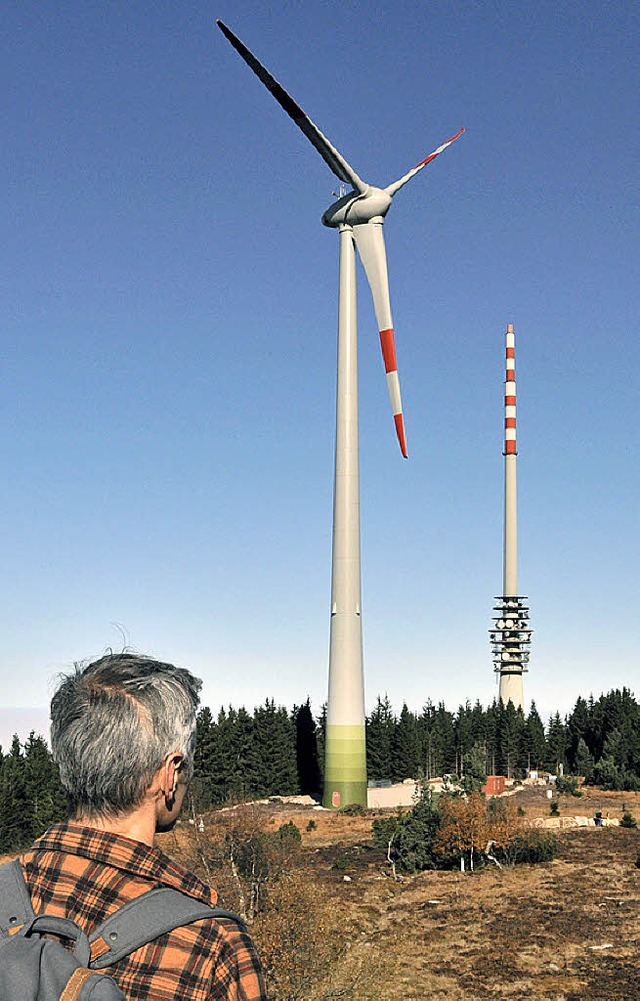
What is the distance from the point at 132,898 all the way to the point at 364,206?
60.4 metres

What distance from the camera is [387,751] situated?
81812mm

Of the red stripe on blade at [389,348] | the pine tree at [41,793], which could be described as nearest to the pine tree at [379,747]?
the pine tree at [41,793]

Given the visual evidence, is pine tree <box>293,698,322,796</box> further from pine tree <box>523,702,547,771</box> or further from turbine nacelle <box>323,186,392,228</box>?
turbine nacelle <box>323,186,392,228</box>

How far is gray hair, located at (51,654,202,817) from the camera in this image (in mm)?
3213

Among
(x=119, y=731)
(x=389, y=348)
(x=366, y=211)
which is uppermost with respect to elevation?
(x=366, y=211)

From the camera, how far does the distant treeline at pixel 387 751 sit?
5731 cm

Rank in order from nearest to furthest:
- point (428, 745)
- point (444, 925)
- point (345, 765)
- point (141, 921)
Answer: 1. point (141, 921)
2. point (444, 925)
3. point (345, 765)
4. point (428, 745)

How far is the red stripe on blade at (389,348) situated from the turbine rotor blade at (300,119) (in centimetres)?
1150

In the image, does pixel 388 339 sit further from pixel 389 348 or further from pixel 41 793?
pixel 41 793

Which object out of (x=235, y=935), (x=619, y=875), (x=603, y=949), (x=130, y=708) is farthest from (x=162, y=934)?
(x=619, y=875)

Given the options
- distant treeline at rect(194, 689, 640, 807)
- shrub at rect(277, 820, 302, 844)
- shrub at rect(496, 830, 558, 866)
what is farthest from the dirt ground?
distant treeline at rect(194, 689, 640, 807)

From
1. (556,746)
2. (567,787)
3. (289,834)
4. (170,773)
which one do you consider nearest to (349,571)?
(289,834)

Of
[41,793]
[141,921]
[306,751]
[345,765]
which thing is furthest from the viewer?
[306,751]

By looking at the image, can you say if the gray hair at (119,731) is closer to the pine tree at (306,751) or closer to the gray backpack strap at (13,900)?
the gray backpack strap at (13,900)
